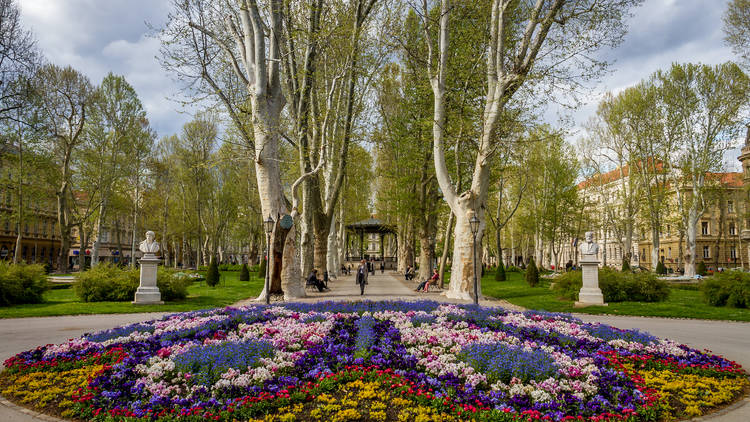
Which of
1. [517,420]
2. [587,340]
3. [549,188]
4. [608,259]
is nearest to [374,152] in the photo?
[549,188]

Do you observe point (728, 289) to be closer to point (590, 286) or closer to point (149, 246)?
point (590, 286)

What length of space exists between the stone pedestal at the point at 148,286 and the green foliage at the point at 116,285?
83cm

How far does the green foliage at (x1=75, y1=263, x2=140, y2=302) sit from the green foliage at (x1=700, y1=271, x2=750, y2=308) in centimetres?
2088

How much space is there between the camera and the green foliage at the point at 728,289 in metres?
15.0

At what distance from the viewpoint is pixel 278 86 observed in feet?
48.9

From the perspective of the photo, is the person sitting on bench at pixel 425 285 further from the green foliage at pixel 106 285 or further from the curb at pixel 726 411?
the curb at pixel 726 411

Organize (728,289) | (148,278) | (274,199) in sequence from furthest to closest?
(148,278), (728,289), (274,199)

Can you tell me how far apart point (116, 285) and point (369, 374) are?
1488 cm

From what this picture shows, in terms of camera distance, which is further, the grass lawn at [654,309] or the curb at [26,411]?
the grass lawn at [654,309]

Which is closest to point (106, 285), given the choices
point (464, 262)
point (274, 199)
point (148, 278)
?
point (148, 278)

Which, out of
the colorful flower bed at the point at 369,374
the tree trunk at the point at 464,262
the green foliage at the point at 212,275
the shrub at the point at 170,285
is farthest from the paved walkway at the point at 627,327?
the green foliage at the point at 212,275

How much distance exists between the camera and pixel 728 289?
15.3 metres

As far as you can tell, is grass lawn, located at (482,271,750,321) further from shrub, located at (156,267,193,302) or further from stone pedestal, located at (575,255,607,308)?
shrub, located at (156,267,193,302)

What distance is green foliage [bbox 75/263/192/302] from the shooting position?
1631 centimetres
